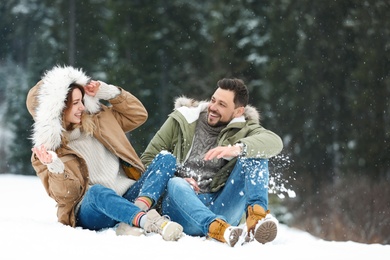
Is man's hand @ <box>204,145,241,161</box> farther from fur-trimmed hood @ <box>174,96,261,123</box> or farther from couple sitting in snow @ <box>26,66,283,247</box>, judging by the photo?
fur-trimmed hood @ <box>174,96,261,123</box>

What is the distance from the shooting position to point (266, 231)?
158 inches

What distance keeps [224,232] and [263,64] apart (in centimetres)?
1985

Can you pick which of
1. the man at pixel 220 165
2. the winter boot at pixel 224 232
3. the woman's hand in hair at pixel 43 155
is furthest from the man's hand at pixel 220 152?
the woman's hand in hair at pixel 43 155

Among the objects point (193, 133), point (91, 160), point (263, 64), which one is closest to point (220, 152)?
point (193, 133)

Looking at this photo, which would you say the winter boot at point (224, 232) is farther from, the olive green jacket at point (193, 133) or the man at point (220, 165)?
the olive green jacket at point (193, 133)

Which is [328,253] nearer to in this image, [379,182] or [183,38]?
[379,182]

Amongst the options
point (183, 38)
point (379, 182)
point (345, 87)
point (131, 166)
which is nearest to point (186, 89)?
point (183, 38)

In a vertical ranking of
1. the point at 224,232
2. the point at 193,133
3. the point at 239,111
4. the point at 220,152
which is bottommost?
the point at 224,232

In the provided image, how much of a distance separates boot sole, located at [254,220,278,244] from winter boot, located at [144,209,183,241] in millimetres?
391

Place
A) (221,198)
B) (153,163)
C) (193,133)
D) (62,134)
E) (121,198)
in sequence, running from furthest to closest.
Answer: (193,133), (221,198), (153,163), (62,134), (121,198)

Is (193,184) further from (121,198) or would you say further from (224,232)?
(224,232)

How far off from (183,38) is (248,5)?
2356 mm

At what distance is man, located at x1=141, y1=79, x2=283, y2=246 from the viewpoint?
414 centimetres

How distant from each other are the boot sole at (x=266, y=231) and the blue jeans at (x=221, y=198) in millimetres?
206
